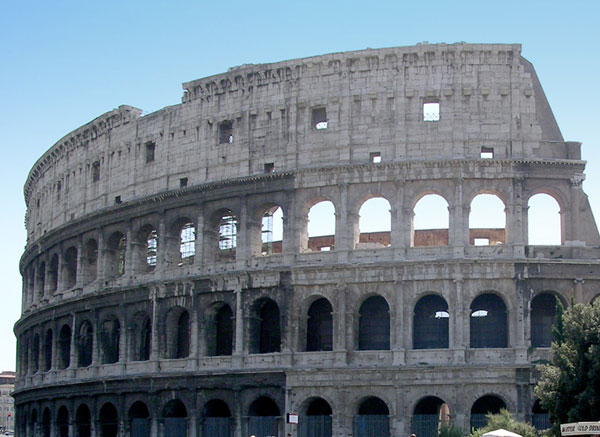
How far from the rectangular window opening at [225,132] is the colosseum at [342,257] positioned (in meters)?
0.05

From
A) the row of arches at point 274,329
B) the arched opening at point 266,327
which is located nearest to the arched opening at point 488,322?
the row of arches at point 274,329

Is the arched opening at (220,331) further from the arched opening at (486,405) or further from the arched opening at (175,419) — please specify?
the arched opening at (486,405)

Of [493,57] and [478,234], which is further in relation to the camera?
[478,234]

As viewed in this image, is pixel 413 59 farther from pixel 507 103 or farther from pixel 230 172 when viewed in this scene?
pixel 230 172

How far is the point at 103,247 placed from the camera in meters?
47.7

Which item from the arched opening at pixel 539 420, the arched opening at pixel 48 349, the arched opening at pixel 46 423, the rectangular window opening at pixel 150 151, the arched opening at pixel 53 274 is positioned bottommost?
the arched opening at pixel 46 423

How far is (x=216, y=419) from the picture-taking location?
135ft

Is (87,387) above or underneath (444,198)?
underneath

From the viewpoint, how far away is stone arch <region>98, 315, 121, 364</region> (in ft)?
154

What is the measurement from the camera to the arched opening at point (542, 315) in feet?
125

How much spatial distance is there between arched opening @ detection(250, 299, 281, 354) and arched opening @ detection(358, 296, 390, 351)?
3537 millimetres

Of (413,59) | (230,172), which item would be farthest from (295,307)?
(413,59)

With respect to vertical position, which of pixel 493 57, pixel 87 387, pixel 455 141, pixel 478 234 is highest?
pixel 493 57

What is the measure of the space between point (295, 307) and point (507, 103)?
437 inches
